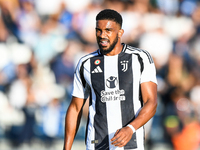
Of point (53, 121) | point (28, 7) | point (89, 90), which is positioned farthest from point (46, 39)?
point (89, 90)

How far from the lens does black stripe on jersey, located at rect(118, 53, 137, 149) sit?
292 cm

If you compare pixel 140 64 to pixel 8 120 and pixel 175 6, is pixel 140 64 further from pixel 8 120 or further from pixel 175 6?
pixel 8 120

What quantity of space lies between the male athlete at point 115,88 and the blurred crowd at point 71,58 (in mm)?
2905

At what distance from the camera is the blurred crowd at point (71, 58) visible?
19.2ft

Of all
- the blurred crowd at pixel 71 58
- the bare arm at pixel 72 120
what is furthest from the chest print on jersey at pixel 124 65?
the blurred crowd at pixel 71 58

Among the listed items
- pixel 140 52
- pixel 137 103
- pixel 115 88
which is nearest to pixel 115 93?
pixel 115 88

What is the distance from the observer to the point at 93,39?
20.3ft

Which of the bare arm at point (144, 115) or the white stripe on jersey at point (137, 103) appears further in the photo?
the white stripe on jersey at point (137, 103)

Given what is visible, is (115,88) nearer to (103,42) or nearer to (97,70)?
(97,70)

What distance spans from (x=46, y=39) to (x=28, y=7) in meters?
0.72

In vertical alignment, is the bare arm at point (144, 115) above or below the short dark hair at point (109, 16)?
below

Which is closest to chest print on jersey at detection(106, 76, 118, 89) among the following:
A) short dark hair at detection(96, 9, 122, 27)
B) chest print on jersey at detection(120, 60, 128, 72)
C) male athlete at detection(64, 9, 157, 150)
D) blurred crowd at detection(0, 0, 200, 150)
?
male athlete at detection(64, 9, 157, 150)

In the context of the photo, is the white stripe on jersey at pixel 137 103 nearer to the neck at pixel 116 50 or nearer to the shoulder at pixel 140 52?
the shoulder at pixel 140 52

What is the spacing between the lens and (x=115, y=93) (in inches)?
116
